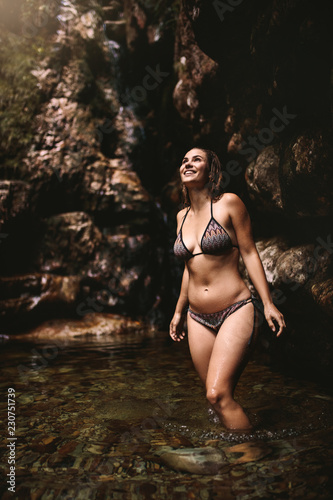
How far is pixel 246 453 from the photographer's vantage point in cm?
221

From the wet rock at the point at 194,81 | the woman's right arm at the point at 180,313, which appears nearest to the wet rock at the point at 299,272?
the woman's right arm at the point at 180,313

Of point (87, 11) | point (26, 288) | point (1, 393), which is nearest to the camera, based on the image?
point (1, 393)

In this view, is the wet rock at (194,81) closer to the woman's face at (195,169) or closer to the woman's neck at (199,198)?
the woman's face at (195,169)

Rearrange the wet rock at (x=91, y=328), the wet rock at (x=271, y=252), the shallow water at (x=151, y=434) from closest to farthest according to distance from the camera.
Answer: the shallow water at (x=151, y=434), the wet rock at (x=271, y=252), the wet rock at (x=91, y=328)

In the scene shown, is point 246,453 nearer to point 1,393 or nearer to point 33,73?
point 1,393

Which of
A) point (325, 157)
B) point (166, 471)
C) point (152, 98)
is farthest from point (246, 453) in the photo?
point (152, 98)

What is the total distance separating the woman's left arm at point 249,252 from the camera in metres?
2.58

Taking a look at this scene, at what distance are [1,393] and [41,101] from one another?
7.85 m

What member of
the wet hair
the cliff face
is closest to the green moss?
the cliff face

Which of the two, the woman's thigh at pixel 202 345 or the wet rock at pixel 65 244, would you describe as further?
the wet rock at pixel 65 244

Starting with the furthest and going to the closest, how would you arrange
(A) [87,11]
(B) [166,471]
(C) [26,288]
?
(A) [87,11], (C) [26,288], (B) [166,471]

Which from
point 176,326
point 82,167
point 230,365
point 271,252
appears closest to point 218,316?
point 230,365

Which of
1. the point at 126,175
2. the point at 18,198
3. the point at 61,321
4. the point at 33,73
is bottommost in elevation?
the point at 61,321

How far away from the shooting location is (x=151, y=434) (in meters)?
2.72
